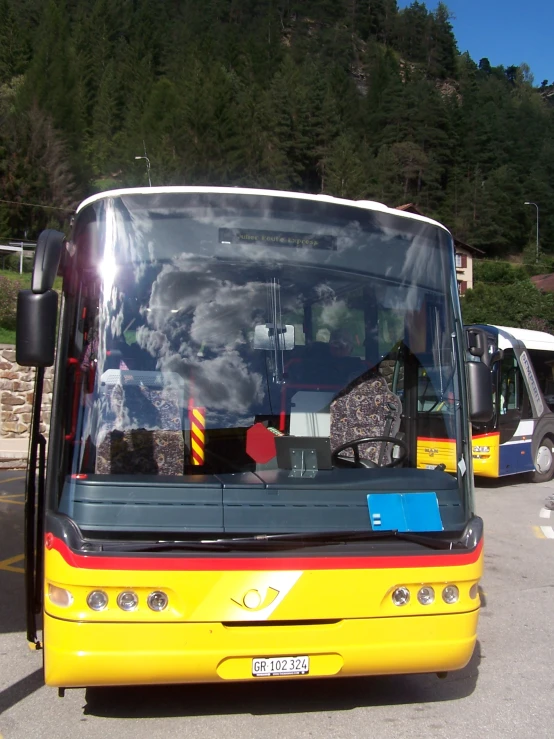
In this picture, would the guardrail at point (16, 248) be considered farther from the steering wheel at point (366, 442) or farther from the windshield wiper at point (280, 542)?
the windshield wiper at point (280, 542)

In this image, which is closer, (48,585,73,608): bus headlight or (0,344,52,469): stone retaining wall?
(48,585,73,608): bus headlight

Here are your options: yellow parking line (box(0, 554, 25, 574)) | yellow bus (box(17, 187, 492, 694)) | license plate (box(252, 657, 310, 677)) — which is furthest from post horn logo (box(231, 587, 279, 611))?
yellow parking line (box(0, 554, 25, 574))

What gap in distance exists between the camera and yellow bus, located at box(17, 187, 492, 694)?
397 cm

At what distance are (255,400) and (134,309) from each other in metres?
0.82

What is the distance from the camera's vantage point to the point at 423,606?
13.9ft

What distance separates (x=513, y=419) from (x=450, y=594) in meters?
11.1

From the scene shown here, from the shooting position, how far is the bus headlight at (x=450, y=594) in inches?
169

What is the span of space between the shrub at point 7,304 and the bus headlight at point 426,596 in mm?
23483

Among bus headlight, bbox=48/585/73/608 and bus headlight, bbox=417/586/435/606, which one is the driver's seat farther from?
bus headlight, bbox=48/585/73/608

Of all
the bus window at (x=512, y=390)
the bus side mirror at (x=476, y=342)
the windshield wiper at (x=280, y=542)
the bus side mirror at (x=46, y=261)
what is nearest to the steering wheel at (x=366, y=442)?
the windshield wiper at (x=280, y=542)

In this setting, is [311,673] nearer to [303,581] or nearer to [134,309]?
[303,581]

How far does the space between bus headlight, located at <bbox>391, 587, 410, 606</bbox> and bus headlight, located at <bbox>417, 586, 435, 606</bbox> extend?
0.07 m

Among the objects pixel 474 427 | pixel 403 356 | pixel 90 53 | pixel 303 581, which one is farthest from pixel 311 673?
pixel 90 53

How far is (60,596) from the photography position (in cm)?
396
